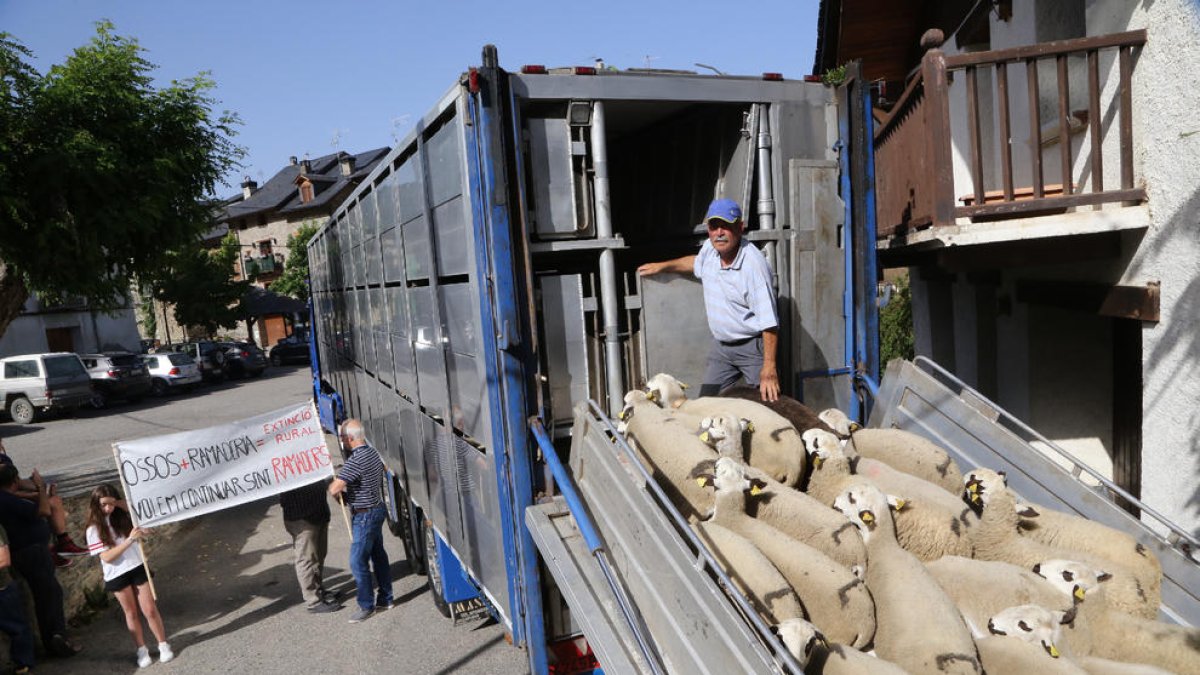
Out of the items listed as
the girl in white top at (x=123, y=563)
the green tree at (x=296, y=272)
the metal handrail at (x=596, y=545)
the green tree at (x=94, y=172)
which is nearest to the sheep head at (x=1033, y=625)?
the metal handrail at (x=596, y=545)

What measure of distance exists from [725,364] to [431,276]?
202cm

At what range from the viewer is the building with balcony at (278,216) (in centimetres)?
4312

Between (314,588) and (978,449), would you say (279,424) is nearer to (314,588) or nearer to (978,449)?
(314,588)

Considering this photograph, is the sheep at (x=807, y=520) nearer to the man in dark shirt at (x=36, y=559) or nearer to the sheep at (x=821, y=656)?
the sheep at (x=821, y=656)

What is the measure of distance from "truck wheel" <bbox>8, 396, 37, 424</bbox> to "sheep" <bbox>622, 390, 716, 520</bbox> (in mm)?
22874

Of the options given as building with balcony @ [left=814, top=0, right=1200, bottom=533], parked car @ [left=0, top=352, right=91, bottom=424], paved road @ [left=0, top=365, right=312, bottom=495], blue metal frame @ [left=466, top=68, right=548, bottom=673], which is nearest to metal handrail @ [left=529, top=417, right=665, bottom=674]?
blue metal frame @ [left=466, top=68, right=548, bottom=673]

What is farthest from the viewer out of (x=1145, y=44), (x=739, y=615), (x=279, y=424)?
(x=279, y=424)

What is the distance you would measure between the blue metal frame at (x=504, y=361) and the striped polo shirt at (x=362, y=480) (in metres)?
3.12

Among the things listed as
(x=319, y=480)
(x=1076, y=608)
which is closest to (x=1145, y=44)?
(x=1076, y=608)

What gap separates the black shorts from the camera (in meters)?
6.05

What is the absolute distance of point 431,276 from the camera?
4730 mm

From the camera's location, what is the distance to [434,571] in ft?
20.9

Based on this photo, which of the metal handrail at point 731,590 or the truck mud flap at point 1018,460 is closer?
the metal handrail at point 731,590

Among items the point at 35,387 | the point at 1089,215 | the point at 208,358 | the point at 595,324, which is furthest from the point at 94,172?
the point at 208,358
